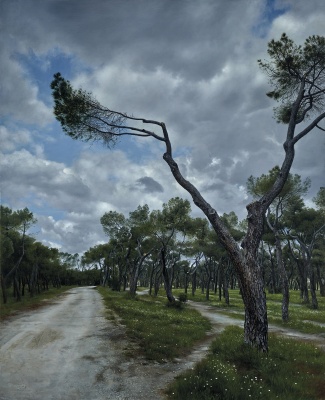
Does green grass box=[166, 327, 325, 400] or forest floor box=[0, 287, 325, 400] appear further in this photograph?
forest floor box=[0, 287, 325, 400]

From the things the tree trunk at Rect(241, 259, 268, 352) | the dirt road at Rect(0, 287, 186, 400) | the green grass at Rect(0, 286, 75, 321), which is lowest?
the green grass at Rect(0, 286, 75, 321)

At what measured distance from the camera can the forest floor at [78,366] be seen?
8711 millimetres

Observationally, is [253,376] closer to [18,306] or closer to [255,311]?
[255,311]

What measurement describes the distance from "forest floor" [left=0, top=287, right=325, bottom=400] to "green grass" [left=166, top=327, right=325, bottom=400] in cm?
89

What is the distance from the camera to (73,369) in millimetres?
10656

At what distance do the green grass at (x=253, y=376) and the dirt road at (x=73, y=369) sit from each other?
1.05 meters

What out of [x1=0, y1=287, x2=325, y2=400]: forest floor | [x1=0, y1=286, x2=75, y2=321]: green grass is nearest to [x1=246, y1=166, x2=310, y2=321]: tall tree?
[x1=0, y1=287, x2=325, y2=400]: forest floor

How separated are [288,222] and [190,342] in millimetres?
37934

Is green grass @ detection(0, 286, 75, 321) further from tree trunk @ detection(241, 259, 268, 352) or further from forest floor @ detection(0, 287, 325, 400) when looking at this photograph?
tree trunk @ detection(241, 259, 268, 352)

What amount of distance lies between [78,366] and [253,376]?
5.89 m

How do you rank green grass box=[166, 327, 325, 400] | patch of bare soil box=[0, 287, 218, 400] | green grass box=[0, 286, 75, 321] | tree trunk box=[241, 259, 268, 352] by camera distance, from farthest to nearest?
green grass box=[0, 286, 75, 321] → tree trunk box=[241, 259, 268, 352] → patch of bare soil box=[0, 287, 218, 400] → green grass box=[166, 327, 325, 400]

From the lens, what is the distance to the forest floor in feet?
28.6

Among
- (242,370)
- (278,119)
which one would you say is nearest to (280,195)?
(278,119)

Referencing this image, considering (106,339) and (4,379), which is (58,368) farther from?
(106,339)
